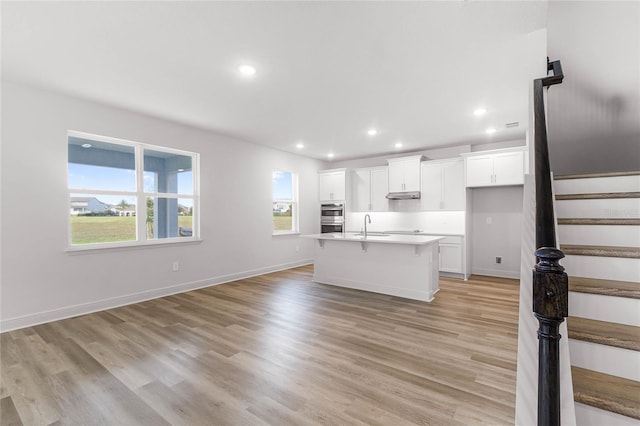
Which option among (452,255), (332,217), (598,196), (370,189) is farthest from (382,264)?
(332,217)

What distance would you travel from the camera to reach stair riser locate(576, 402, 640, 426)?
1102 mm

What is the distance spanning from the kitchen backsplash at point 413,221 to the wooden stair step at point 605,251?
4.23m

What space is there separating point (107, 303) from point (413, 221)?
5.77 m

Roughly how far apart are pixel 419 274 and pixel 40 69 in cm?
496

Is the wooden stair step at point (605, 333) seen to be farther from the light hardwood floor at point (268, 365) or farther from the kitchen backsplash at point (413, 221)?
the kitchen backsplash at point (413, 221)

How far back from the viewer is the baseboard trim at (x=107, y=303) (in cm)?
323

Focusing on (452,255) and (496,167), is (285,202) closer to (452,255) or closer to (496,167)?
(452,255)

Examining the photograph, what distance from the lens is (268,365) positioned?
2.41m

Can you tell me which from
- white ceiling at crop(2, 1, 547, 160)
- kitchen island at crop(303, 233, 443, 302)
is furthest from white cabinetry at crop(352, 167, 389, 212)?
white ceiling at crop(2, 1, 547, 160)

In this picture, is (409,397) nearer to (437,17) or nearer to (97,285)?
(437,17)

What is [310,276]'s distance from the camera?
226 inches

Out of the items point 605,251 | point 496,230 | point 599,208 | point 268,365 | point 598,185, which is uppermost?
point 598,185

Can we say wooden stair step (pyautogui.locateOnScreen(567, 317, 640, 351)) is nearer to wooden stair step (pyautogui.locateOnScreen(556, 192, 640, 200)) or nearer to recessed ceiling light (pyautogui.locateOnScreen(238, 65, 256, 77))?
wooden stair step (pyautogui.locateOnScreen(556, 192, 640, 200))

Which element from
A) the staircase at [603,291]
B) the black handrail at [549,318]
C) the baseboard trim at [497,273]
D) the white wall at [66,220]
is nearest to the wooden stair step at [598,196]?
the staircase at [603,291]
